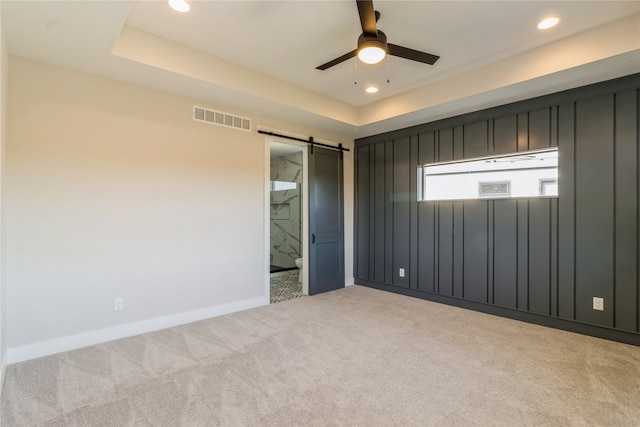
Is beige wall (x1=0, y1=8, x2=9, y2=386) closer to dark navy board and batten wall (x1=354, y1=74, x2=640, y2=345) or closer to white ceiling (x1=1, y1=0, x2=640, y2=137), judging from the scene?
white ceiling (x1=1, y1=0, x2=640, y2=137)

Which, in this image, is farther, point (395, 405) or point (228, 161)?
point (228, 161)

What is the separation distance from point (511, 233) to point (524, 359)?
1.57 meters

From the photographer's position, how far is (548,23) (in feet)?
8.49

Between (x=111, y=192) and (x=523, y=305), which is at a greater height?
(x=111, y=192)

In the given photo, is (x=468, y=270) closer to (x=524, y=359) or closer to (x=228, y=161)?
(x=524, y=359)

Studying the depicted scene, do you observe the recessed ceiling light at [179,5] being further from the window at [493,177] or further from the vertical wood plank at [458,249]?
the vertical wood plank at [458,249]

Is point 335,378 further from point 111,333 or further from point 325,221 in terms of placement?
point 325,221

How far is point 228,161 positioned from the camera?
3.85 metres

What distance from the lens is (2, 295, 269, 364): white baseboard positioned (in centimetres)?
258

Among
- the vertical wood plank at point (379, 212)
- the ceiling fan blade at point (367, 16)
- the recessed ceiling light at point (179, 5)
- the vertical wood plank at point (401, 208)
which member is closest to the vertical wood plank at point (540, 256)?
the vertical wood plank at point (401, 208)

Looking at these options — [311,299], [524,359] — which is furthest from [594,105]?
[311,299]

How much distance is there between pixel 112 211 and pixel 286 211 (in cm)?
440

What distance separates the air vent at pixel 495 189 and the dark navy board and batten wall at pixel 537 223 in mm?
108

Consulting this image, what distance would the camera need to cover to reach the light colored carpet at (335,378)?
6.22 feet
